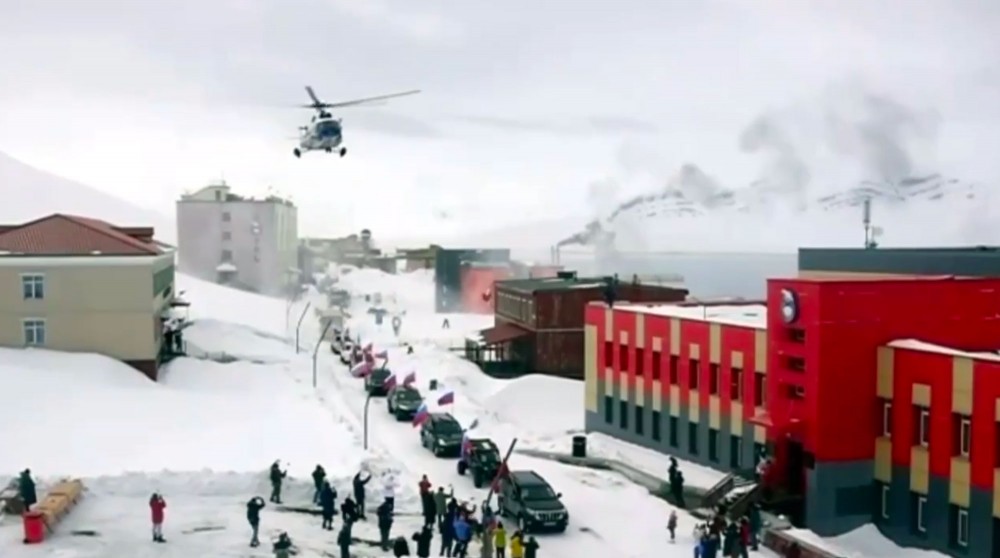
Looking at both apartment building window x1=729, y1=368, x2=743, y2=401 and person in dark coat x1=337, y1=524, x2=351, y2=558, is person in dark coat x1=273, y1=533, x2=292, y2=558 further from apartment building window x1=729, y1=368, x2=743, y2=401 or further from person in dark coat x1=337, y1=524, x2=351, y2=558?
apartment building window x1=729, y1=368, x2=743, y2=401

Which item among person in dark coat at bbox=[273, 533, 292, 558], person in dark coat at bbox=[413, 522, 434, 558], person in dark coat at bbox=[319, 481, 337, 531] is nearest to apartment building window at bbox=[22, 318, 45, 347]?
person in dark coat at bbox=[319, 481, 337, 531]

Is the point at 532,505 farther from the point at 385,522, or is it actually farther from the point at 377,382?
the point at 377,382

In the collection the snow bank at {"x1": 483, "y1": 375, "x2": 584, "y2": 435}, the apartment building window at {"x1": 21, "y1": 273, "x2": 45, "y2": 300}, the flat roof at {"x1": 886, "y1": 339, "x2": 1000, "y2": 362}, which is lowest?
the snow bank at {"x1": 483, "y1": 375, "x2": 584, "y2": 435}

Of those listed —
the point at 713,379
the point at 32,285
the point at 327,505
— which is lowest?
the point at 327,505

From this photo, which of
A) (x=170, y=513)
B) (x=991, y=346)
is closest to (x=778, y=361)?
(x=991, y=346)

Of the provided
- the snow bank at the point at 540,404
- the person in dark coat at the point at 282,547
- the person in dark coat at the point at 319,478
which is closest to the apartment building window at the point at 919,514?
the person in dark coat at the point at 319,478

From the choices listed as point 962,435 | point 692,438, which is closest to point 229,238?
point 692,438
